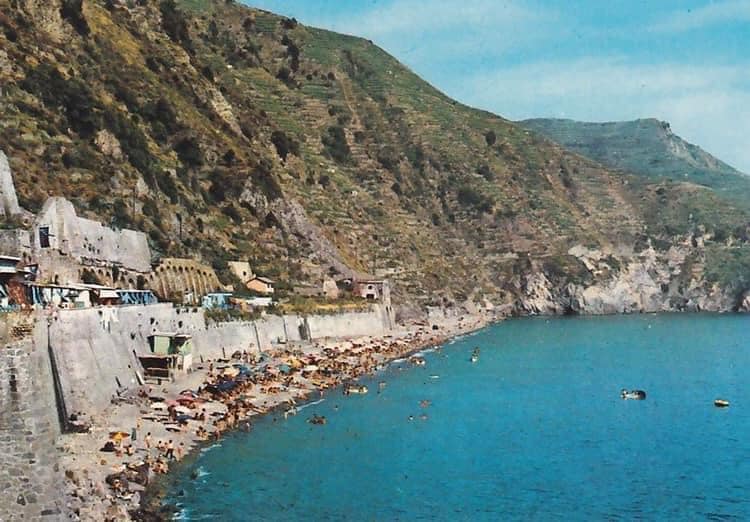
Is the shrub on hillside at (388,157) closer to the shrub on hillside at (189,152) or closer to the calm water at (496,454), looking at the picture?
the shrub on hillside at (189,152)

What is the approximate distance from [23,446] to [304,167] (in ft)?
372

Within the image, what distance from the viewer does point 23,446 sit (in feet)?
63.3

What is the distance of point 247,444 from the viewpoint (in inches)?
1725

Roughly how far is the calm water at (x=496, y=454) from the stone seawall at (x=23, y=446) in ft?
44.7

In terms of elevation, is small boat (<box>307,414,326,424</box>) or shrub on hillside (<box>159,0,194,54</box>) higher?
shrub on hillside (<box>159,0,194,54</box>)

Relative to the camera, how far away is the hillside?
267 feet

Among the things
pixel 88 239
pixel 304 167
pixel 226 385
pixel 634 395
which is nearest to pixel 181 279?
pixel 88 239

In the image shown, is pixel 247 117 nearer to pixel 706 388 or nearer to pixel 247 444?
pixel 706 388

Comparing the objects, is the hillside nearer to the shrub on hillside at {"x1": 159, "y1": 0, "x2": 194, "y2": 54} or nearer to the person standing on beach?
the shrub on hillside at {"x1": 159, "y1": 0, "x2": 194, "y2": 54}

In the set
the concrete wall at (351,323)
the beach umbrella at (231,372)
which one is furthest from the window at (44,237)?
the concrete wall at (351,323)

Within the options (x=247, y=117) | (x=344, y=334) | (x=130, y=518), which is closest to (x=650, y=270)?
(x=247, y=117)

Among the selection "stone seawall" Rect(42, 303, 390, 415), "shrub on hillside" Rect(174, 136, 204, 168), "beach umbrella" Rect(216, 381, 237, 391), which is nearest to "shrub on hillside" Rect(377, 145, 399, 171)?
"shrub on hillside" Rect(174, 136, 204, 168)

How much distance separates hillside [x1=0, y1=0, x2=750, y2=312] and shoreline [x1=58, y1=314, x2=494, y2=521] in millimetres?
16511

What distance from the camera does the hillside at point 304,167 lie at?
8144cm
